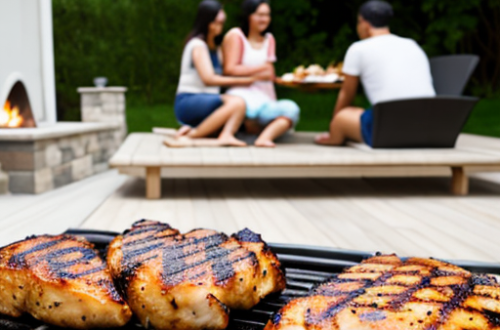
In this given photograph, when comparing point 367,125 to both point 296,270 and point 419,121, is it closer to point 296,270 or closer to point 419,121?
point 419,121

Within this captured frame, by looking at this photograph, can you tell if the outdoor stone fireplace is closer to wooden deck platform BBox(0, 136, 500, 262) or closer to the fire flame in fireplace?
the fire flame in fireplace

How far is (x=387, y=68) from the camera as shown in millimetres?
3713

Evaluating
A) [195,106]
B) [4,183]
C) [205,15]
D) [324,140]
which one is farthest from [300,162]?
[4,183]

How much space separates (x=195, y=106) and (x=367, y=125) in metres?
1.23

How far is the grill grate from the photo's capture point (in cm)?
125

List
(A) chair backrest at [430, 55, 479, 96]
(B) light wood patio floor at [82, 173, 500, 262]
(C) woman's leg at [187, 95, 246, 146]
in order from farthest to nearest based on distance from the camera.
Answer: (A) chair backrest at [430, 55, 479, 96] → (C) woman's leg at [187, 95, 246, 146] → (B) light wood patio floor at [82, 173, 500, 262]

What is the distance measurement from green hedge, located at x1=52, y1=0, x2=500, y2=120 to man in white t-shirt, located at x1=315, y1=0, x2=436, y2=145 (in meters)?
4.43

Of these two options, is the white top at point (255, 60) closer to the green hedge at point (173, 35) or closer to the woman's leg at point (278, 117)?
the woman's leg at point (278, 117)

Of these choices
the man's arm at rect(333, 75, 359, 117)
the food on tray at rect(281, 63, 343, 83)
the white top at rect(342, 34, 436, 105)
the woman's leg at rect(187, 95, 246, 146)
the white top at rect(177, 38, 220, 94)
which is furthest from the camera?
the food on tray at rect(281, 63, 343, 83)

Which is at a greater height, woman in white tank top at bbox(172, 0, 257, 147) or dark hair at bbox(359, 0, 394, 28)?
dark hair at bbox(359, 0, 394, 28)

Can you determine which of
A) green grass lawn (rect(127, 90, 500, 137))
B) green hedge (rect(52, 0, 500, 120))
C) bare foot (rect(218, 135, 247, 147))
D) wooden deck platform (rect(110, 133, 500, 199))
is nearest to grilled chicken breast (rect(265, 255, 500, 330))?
wooden deck platform (rect(110, 133, 500, 199))

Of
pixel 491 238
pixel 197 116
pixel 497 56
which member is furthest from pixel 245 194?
pixel 497 56

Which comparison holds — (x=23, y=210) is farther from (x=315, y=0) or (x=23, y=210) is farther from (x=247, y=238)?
(x=315, y=0)

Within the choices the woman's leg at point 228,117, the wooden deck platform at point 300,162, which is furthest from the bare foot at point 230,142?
the wooden deck platform at point 300,162
